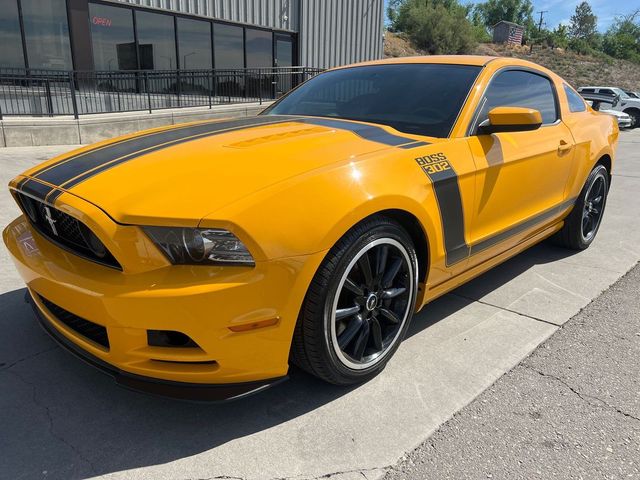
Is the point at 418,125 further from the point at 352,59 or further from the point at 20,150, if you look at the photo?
the point at 352,59

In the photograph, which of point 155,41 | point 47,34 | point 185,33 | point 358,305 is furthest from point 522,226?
point 185,33

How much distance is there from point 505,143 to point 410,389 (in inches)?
62.9

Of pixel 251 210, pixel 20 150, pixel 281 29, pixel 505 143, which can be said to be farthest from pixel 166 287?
pixel 281 29

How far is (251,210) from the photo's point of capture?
6.19 feet

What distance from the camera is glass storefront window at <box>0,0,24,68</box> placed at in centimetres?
1044

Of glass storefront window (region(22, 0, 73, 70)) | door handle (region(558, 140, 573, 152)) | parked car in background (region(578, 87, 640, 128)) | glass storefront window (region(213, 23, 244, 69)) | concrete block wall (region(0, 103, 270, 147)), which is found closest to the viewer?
door handle (region(558, 140, 573, 152))

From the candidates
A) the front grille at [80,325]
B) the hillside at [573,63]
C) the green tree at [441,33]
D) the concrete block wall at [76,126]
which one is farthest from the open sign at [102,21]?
the green tree at [441,33]

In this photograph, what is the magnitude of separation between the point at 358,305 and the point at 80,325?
123 centimetres

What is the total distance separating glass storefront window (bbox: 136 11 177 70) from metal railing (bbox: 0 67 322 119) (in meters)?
1.17

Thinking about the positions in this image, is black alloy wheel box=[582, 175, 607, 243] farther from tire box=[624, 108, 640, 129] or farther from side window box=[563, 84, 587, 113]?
tire box=[624, 108, 640, 129]

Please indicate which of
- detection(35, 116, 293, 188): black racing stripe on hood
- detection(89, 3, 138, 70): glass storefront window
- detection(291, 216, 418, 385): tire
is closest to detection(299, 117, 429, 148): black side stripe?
detection(35, 116, 293, 188): black racing stripe on hood

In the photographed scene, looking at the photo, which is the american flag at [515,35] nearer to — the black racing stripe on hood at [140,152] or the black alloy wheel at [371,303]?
the black racing stripe on hood at [140,152]

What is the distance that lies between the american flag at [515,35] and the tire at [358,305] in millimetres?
60520

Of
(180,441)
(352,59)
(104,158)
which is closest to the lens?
(180,441)
